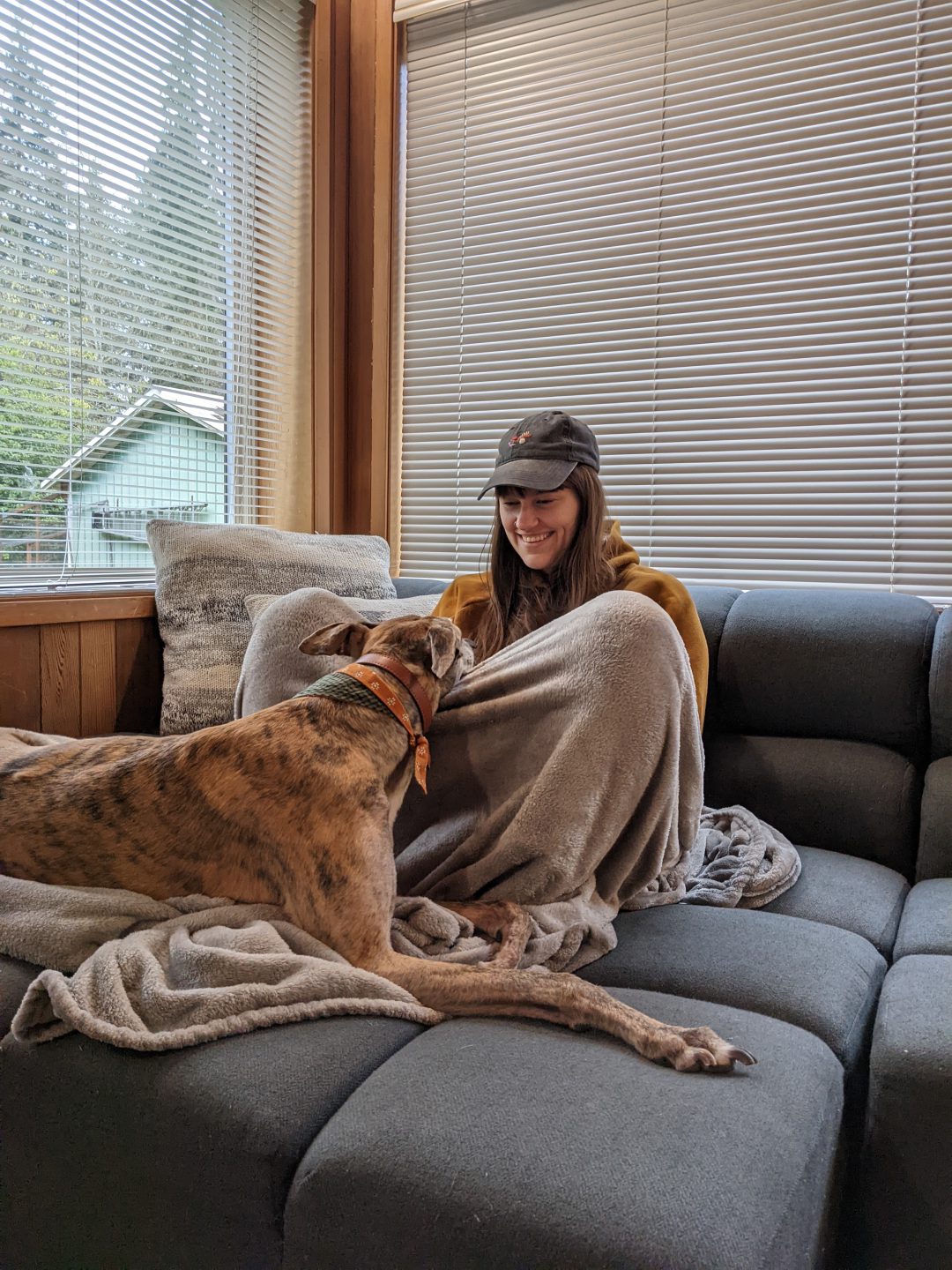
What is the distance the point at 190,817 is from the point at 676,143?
2.59 metres

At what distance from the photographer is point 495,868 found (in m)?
1.53

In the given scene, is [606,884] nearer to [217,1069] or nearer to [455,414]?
[217,1069]

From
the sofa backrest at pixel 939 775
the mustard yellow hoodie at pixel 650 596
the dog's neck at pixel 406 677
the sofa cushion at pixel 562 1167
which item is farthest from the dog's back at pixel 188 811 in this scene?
the sofa backrest at pixel 939 775

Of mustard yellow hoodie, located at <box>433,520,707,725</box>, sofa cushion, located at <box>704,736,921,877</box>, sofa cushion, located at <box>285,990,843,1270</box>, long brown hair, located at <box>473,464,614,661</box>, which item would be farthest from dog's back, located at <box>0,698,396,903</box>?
sofa cushion, located at <box>704,736,921,877</box>

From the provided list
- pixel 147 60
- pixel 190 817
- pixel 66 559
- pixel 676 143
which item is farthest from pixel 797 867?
pixel 147 60

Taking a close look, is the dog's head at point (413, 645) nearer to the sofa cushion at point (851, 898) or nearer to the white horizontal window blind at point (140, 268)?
the sofa cushion at point (851, 898)

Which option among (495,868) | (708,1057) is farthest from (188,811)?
(708,1057)

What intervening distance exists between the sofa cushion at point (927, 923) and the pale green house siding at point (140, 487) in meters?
2.20

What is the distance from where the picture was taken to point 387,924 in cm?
131

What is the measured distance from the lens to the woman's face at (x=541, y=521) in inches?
79.0

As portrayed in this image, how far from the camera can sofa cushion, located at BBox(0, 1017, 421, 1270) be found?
0.97 metres

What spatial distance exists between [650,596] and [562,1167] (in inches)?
51.6

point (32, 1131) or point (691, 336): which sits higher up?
point (691, 336)

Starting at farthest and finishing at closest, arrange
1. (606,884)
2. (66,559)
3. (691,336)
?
(691,336)
(66,559)
(606,884)
